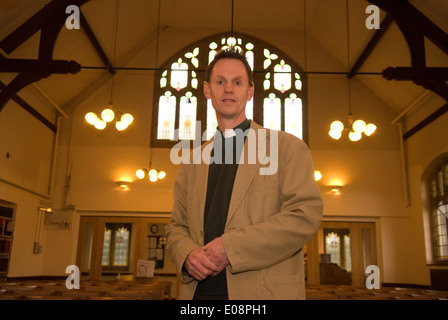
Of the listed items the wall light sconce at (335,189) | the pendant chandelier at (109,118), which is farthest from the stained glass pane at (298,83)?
the pendant chandelier at (109,118)

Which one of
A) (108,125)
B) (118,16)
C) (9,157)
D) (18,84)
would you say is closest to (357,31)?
(118,16)

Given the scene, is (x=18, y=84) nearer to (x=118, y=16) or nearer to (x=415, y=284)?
(x=118, y=16)

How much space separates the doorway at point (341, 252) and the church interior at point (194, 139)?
0.11ft

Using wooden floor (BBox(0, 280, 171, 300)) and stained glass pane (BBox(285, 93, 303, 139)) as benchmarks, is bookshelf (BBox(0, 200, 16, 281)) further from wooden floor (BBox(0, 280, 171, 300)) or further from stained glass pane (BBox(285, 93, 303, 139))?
stained glass pane (BBox(285, 93, 303, 139))

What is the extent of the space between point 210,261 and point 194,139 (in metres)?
9.82

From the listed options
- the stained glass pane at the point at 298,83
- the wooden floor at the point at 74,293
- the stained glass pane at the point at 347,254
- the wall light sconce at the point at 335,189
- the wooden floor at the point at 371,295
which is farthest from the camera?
the stained glass pane at the point at 298,83

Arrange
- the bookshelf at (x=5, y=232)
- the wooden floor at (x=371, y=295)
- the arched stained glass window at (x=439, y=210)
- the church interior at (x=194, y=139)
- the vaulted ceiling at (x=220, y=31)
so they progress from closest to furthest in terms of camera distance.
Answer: the wooden floor at (x=371, y=295), the vaulted ceiling at (x=220, y=31), the bookshelf at (x=5, y=232), the arched stained glass window at (x=439, y=210), the church interior at (x=194, y=139)

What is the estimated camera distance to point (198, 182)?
119 centimetres

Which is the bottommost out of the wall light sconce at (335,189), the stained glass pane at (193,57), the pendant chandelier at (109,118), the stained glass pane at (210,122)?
the wall light sconce at (335,189)

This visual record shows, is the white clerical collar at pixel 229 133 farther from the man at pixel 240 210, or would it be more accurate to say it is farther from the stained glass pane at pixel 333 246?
the stained glass pane at pixel 333 246

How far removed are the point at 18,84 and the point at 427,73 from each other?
6.97 meters

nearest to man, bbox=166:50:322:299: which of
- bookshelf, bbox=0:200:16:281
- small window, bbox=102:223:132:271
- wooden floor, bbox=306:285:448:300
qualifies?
wooden floor, bbox=306:285:448:300

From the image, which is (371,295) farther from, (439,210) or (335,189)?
(335,189)

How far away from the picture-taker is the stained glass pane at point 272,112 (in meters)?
10.9
